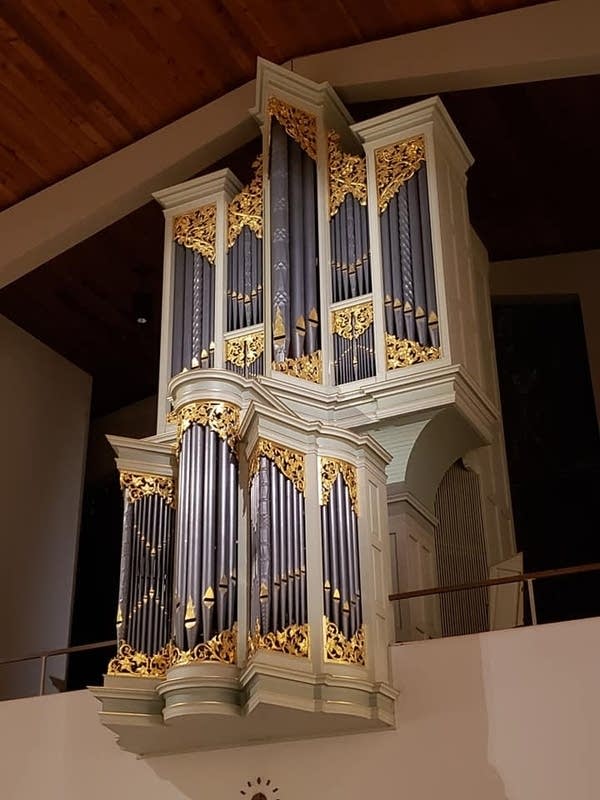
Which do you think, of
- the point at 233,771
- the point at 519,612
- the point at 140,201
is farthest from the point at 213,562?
the point at 140,201

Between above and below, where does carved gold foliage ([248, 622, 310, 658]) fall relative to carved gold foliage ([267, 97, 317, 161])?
below

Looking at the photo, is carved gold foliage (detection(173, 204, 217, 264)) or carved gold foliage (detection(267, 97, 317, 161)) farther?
carved gold foliage (detection(173, 204, 217, 264))

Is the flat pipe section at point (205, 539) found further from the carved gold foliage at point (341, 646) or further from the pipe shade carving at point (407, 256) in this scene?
the pipe shade carving at point (407, 256)

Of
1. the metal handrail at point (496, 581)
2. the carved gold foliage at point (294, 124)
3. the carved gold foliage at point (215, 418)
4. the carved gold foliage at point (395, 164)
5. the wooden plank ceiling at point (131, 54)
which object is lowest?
the metal handrail at point (496, 581)

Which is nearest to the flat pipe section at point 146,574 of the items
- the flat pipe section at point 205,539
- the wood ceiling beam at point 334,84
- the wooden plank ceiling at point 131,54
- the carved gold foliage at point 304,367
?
the flat pipe section at point 205,539

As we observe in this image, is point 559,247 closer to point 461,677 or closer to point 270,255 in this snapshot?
point 270,255

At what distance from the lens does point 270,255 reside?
27.0ft

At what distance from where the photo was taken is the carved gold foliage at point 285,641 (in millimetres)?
6051

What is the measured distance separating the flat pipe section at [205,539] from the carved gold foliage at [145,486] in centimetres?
36

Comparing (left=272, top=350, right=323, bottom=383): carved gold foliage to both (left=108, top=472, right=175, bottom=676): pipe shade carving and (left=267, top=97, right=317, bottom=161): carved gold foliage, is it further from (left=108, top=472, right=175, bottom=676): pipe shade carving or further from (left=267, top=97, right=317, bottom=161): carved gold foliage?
(left=267, top=97, right=317, bottom=161): carved gold foliage

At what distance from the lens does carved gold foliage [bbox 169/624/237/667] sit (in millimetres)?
6176

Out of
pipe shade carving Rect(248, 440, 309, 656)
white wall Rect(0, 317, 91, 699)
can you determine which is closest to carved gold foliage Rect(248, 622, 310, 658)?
pipe shade carving Rect(248, 440, 309, 656)

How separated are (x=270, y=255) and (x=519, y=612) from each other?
3.00 metres

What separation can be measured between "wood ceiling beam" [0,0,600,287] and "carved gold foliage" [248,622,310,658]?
4361mm
